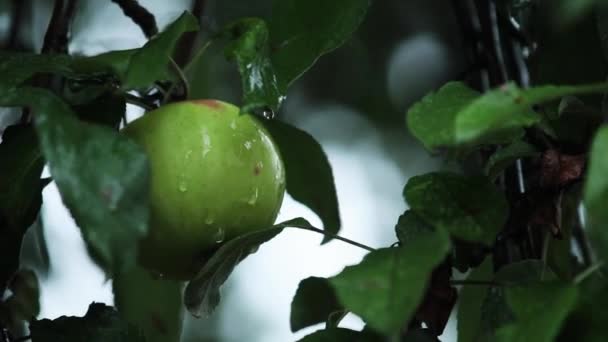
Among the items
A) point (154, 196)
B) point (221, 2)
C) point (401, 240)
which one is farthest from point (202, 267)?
point (221, 2)

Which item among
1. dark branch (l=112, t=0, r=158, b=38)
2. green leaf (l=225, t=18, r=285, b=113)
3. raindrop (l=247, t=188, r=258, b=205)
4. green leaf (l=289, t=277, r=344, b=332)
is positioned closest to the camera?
green leaf (l=225, t=18, r=285, b=113)

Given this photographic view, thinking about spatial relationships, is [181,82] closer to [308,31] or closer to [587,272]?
[308,31]

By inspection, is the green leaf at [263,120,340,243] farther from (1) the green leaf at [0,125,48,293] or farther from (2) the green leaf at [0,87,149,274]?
(2) the green leaf at [0,87,149,274]

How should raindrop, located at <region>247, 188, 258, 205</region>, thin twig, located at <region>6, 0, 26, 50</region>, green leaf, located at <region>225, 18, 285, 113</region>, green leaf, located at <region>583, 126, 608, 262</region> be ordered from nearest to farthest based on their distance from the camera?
green leaf, located at <region>583, 126, 608, 262</region>
green leaf, located at <region>225, 18, 285, 113</region>
raindrop, located at <region>247, 188, 258, 205</region>
thin twig, located at <region>6, 0, 26, 50</region>

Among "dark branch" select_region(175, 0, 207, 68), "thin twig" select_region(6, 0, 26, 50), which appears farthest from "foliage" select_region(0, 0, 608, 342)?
"thin twig" select_region(6, 0, 26, 50)

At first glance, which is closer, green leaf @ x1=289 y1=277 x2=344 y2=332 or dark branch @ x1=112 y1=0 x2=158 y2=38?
green leaf @ x1=289 y1=277 x2=344 y2=332

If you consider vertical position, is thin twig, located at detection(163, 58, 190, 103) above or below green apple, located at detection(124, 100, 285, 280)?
above

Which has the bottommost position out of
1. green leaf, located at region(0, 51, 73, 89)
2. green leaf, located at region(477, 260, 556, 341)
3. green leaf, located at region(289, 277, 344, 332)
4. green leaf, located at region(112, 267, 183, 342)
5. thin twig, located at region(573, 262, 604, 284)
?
green leaf, located at region(112, 267, 183, 342)

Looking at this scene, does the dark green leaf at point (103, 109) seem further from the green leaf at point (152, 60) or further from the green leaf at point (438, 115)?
the green leaf at point (438, 115)
